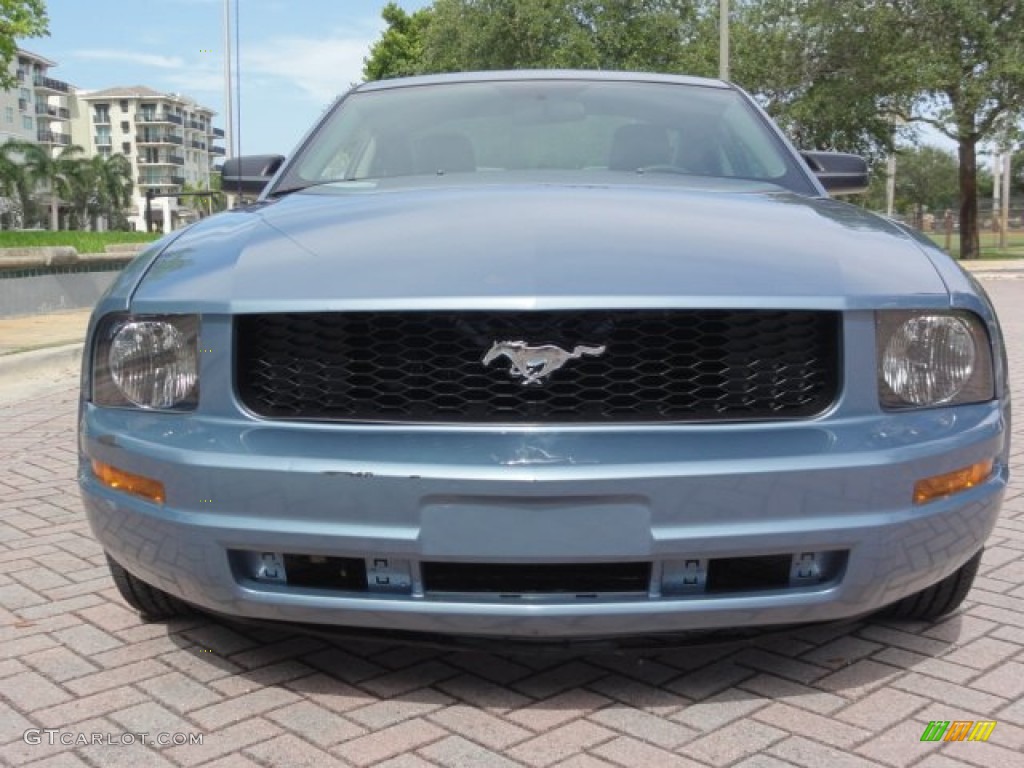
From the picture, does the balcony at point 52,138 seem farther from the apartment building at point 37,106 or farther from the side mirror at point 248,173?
the side mirror at point 248,173

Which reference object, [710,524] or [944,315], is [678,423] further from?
[944,315]

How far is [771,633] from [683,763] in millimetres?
361

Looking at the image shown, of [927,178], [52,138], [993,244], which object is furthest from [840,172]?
[52,138]

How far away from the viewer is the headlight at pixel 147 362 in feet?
Result: 7.78

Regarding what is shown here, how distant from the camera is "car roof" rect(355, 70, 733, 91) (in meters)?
4.06

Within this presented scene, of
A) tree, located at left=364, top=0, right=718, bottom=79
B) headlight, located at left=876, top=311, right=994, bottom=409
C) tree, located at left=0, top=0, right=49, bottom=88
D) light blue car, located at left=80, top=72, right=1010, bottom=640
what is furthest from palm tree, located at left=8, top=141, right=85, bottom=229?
headlight, located at left=876, top=311, right=994, bottom=409

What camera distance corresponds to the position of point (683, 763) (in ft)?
7.24

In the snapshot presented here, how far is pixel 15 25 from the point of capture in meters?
20.5

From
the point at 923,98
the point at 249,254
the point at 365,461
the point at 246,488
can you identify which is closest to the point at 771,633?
the point at 365,461

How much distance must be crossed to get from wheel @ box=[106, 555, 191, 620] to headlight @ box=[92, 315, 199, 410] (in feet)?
1.96

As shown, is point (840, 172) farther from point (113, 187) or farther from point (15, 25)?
point (113, 187)

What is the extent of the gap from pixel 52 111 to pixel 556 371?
12982cm

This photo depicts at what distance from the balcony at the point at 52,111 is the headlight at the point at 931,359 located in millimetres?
125760

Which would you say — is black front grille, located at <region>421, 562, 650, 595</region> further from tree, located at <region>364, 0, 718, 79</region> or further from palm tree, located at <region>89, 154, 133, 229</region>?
palm tree, located at <region>89, 154, 133, 229</region>
